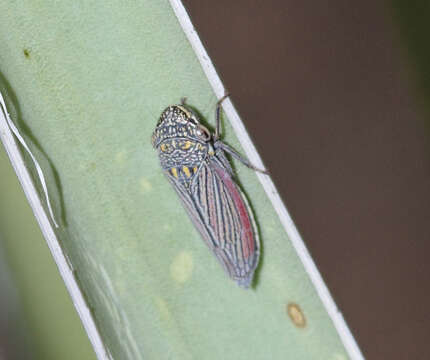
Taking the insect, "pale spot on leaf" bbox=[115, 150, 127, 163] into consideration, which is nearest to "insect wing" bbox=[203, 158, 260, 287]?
the insect

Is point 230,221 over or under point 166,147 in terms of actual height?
under

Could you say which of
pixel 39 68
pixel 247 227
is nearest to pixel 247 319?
pixel 247 227

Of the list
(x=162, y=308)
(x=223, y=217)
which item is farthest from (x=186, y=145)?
(x=162, y=308)

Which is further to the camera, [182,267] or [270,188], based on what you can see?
[182,267]

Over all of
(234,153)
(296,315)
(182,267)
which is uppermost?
(234,153)

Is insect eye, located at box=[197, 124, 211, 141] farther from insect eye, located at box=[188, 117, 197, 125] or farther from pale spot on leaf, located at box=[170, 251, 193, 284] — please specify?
pale spot on leaf, located at box=[170, 251, 193, 284]

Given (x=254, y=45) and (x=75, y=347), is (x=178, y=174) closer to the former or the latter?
(x=254, y=45)

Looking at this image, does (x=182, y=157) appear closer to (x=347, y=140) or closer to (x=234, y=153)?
(x=234, y=153)
